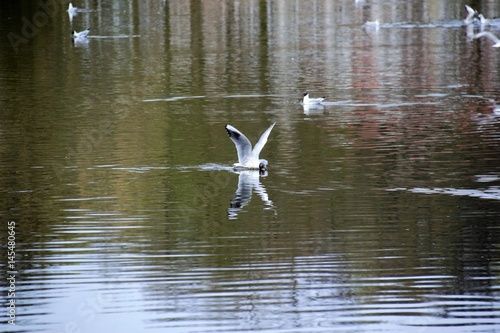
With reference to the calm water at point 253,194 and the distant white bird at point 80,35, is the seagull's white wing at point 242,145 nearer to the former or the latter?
the calm water at point 253,194

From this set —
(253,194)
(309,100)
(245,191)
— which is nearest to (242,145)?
(245,191)

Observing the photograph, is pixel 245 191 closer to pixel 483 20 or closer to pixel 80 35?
pixel 80 35

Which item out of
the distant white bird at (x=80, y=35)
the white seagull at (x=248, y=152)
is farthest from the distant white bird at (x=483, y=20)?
the white seagull at (x=248, y=152)

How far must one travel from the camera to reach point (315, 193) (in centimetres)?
1811

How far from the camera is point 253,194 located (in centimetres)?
1856

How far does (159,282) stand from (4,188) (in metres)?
6.91

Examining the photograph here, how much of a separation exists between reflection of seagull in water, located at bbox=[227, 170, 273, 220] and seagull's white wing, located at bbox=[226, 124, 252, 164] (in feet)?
0.86

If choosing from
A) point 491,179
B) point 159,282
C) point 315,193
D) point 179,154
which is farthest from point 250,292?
point 179,154

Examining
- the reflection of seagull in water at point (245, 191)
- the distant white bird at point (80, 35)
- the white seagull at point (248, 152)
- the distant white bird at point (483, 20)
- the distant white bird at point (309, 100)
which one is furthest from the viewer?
the distant white bird at point (483, 20)

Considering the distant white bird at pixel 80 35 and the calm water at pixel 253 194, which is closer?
the calm water at pixel 253 194

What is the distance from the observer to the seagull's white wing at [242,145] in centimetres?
2005

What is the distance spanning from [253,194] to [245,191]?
1.08 ft

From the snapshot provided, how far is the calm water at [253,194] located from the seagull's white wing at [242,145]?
374 mm

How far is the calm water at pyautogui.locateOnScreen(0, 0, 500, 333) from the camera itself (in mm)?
12312
